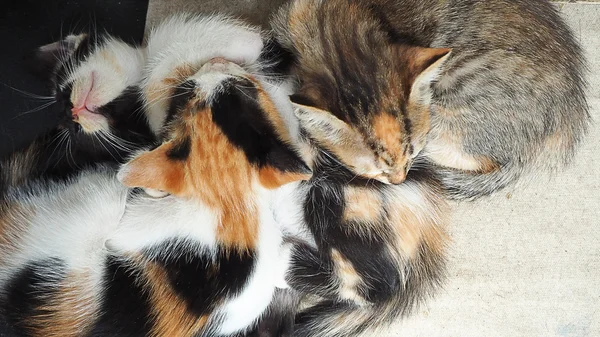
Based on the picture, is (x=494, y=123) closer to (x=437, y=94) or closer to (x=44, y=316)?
(x=437, y=94)

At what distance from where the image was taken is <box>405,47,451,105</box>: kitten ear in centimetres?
133

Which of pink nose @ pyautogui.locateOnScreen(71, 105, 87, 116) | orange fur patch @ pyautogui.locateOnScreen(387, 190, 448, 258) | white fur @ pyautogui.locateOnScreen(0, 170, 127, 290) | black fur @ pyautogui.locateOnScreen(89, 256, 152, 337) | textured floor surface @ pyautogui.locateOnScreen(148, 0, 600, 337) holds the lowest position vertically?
textured floor surface @ pyautogui.locateOnScreen(148, 0, 600, 337)

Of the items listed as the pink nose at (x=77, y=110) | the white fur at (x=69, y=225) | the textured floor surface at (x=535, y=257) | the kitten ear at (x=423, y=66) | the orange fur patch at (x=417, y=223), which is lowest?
the textured floor surface at (x=535, y=257)

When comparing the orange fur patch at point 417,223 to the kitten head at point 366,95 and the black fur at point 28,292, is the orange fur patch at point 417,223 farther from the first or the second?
the black fur at point 28,292

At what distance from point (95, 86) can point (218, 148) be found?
447mm

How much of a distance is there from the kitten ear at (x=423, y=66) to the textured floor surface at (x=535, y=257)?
560mm

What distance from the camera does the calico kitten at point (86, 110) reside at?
1.46 metres

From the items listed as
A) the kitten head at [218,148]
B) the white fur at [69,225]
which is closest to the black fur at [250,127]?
the kitten head at [218,148]

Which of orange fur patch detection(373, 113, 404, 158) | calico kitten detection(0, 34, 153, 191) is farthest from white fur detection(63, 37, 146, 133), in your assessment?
orange fur patch detection(373, 113, 404, 158)

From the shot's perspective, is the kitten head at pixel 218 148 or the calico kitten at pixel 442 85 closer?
the kitten head at pixel 218 148

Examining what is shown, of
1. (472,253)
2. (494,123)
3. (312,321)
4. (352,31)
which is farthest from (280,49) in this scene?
(472,253)

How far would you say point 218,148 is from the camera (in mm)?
1267

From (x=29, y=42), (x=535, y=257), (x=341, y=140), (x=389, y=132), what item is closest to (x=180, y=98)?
(x=341, y=140)

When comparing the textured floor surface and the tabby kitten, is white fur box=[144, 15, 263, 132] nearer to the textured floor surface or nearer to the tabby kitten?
the tabby kitten
